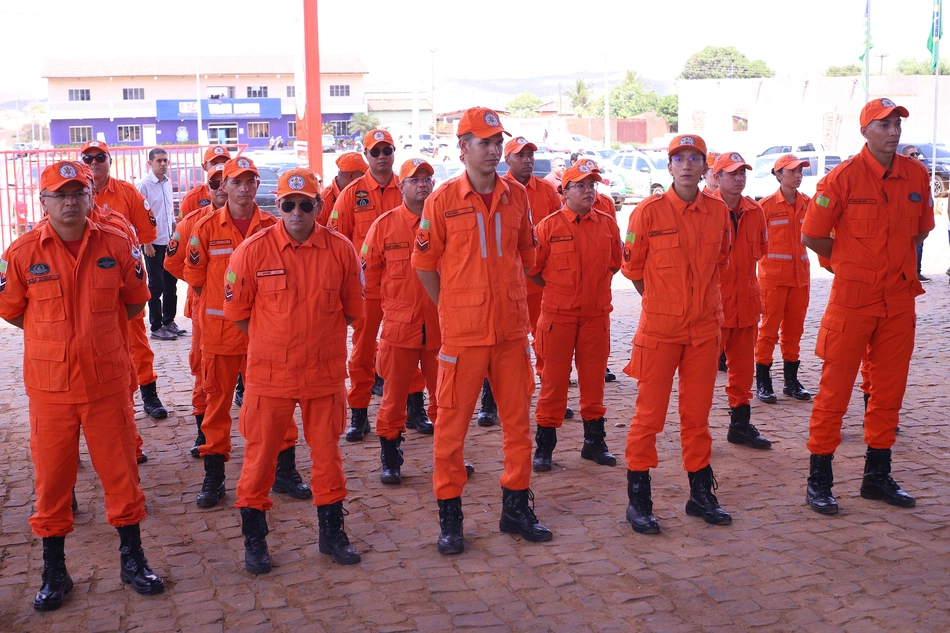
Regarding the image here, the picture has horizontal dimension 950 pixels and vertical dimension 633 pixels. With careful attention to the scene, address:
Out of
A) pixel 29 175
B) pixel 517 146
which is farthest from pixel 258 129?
pixel 517 146

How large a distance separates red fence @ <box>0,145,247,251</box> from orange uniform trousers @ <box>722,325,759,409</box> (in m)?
10.6

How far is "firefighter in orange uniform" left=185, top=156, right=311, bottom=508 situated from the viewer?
593cm

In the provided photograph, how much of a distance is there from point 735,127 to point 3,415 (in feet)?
150

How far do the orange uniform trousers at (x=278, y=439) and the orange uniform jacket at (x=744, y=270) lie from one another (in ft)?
9.96

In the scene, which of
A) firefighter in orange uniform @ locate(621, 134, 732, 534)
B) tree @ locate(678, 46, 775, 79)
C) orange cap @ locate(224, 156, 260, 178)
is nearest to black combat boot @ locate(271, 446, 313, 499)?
orange cap @ locate(224, 156, 260, 178)

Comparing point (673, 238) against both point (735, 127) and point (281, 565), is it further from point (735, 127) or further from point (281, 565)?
point (735, 127)

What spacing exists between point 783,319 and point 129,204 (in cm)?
581

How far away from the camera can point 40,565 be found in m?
5.27

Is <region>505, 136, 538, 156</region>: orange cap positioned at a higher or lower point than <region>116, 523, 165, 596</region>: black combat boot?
higher

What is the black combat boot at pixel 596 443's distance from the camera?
678cm

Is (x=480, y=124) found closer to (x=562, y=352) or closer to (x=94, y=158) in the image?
(x=562, y=352)

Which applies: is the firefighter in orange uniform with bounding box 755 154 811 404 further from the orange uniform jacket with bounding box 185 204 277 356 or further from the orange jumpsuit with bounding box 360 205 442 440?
the orange uniform jacket with bounding box 185 204 277 356

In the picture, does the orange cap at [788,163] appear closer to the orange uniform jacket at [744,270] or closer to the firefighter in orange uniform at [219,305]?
the orange uniform jacket at [744,270]

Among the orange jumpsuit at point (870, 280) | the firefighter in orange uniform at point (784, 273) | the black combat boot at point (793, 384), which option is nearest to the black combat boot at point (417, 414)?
the firefighter in orange uniform at point (784, 273)
